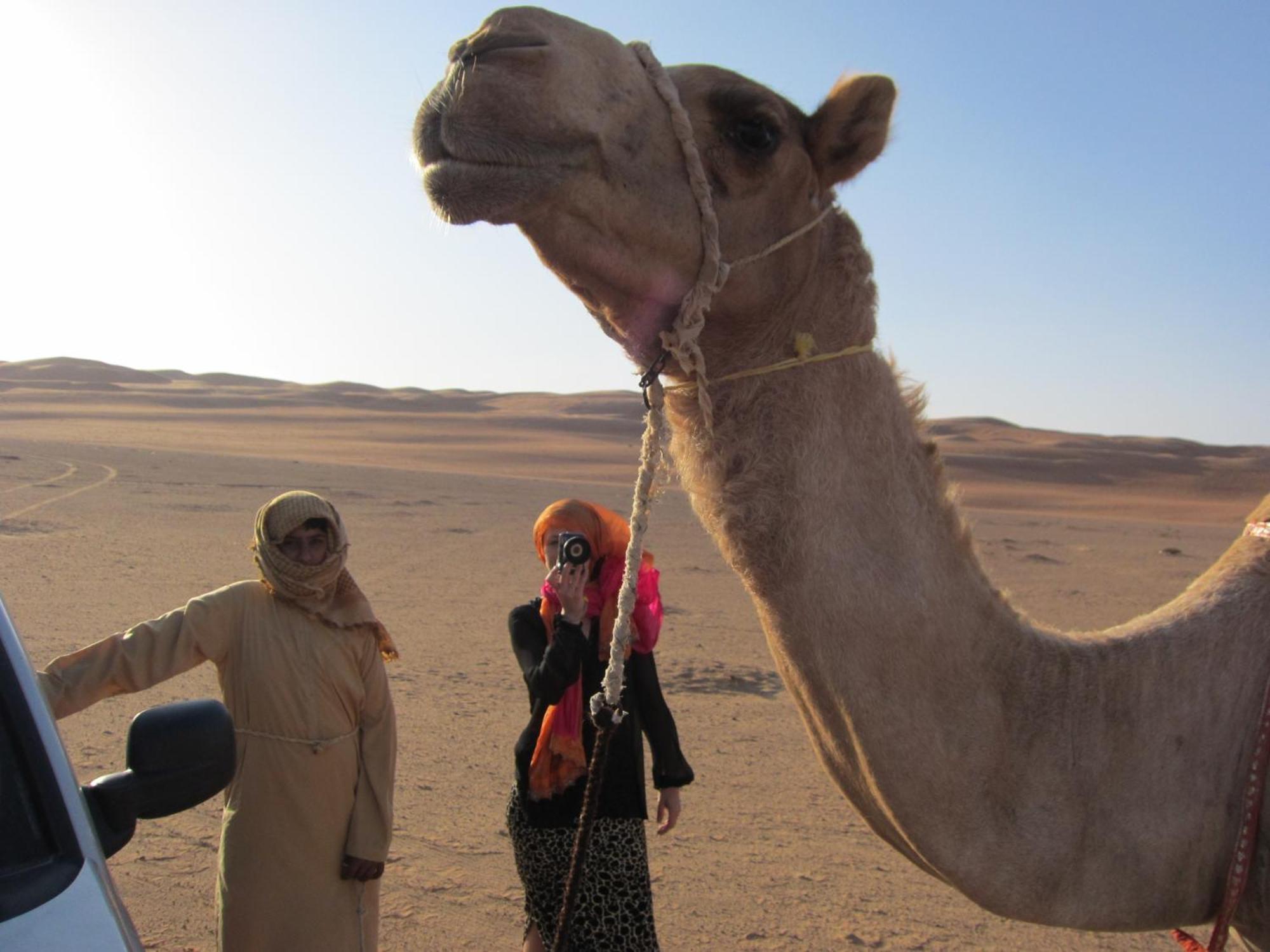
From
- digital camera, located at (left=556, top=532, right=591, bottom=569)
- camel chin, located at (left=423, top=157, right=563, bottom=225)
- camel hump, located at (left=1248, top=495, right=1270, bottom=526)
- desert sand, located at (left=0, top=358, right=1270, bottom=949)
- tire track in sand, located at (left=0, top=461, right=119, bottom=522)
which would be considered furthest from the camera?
tire track in sand, located at (left=0, top=461, right=119, bottom=522)

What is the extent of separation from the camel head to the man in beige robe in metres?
1.65

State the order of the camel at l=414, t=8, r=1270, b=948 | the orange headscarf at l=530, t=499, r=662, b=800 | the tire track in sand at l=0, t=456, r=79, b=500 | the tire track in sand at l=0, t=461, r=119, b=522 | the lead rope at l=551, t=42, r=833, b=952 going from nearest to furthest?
the camel at l=414, t=8, r=1270, b=948
the lead rope at l=551, t=42, r=833, b=952
the orange headscarf at l=530, t=499, r=662, b=800
the tire track in sand at l=0, t=461, r=119, b=522
the tire track in sand at l=0, t=456, r=79, b=500

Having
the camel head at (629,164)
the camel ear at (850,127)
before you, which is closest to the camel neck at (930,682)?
the camel head at (629,164)

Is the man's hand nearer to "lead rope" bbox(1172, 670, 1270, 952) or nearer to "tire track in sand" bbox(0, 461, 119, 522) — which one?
"lead rope" bbox(1172, 670, 1270, 952)

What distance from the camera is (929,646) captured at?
79.7 inches

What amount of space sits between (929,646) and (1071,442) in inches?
2722

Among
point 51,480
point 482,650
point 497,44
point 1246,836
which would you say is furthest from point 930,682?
point 51,480

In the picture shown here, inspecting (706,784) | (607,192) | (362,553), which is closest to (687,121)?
(607,192)

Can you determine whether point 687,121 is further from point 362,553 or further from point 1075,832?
point 362,553

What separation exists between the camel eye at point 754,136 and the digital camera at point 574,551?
1.36 meters

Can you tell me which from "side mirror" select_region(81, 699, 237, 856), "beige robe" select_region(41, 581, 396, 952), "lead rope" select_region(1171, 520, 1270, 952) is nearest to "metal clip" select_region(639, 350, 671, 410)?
"side mirror" select_region(81, 699, 237, 856)

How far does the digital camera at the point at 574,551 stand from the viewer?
3049 mm

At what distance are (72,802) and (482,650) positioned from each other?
7521 mm

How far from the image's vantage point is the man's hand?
127 inches
